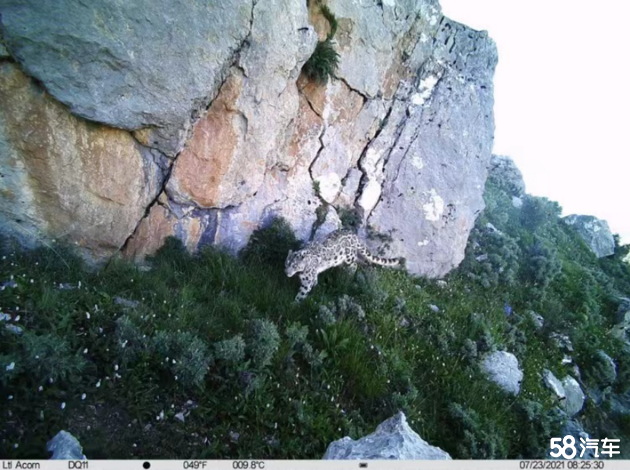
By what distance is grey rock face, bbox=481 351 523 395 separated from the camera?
8.16 metres

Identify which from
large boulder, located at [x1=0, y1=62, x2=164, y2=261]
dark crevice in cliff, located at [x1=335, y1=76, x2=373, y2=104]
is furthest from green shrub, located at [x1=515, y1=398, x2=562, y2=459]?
large boulder, located at [x1=0, y1=62, x2=164, y2=261]

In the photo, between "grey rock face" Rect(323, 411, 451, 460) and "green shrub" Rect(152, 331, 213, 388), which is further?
"green shrub" Rect(152, 331, 213, 388)

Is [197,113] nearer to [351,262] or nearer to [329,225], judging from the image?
[329,225]

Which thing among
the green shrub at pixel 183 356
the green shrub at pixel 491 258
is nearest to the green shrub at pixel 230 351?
the green shrub at pixel 183 356

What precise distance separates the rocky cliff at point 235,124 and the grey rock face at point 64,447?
428 centimetres

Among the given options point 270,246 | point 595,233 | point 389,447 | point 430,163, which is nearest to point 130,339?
point 389,447

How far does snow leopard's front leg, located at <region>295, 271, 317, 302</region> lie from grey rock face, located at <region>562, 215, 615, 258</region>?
15074 millimetres

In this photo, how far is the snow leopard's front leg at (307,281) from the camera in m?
8.67

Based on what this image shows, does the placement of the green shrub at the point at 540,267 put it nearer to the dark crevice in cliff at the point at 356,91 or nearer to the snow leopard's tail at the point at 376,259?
the snow leopard's tail at the point at 376,259

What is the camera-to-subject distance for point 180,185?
866 cm

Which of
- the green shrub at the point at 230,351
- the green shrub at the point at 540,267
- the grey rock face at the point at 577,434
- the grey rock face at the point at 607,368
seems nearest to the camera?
the green shrub at the point at 230,351

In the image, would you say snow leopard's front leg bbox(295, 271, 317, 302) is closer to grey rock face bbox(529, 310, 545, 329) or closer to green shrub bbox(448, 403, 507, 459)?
green shrub bbox(448, 403, 507, 459)

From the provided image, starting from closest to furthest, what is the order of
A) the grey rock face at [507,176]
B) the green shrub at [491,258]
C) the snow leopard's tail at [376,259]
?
the snow leopard's tail at [376,259] < the green shrub at [491,258] < the grey rock face at [507,176]

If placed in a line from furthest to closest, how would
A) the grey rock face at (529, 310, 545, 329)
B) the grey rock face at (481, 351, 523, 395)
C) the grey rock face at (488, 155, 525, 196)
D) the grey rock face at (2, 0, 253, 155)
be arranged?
the grey rock face at (488, 155, 525, 196)
the grey rock face at (529, 310, 545, 329)
the grey rock face at (481, 351, 523, 395)
the grey rock face at (2, 0, 253, 155)
